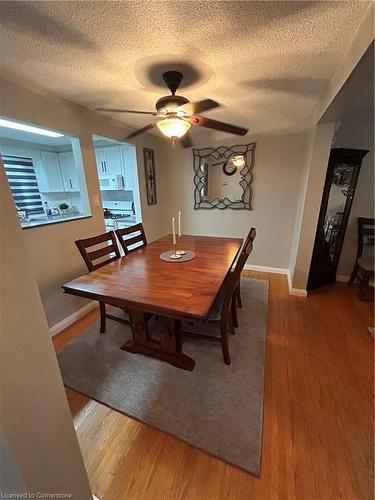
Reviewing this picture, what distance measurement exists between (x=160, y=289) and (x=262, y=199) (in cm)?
260

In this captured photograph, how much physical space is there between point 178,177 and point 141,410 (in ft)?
10.9

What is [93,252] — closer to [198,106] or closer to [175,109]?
[175,109]

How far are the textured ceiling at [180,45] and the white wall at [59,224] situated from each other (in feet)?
0.50

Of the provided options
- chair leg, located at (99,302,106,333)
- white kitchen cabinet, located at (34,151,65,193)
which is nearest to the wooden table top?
chair leg, located at (99,302,106,333)

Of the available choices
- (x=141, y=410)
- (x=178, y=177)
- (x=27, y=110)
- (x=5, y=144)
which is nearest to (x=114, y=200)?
(x=178, y=177)

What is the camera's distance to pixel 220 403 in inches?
55.8

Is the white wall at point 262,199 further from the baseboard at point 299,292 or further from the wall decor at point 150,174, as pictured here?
the baseboard at point 299,292

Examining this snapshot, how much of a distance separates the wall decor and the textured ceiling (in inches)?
52.4

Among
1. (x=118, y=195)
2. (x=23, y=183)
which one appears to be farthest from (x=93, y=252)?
(x=23, y=183)

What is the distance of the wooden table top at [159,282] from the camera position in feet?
4.09

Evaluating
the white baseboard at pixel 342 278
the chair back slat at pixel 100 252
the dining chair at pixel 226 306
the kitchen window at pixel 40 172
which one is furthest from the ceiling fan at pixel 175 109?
the white baseboard at pixel 342 278

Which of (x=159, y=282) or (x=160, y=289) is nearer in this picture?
(x=160, y=289)

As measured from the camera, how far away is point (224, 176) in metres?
3.44

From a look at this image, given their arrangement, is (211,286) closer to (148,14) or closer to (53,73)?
(148,14)
